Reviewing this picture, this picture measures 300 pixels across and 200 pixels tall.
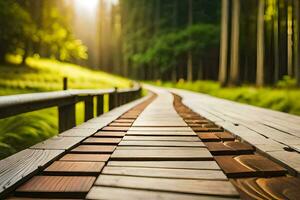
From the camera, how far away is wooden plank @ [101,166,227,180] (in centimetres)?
235

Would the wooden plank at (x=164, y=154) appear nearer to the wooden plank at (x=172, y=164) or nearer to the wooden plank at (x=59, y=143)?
the wooden plank at (x=172, y=164)

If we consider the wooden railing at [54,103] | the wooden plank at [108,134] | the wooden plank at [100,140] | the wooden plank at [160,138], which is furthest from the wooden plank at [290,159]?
the wooden railing at [54,103]

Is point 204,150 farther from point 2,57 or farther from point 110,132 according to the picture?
point 2,57

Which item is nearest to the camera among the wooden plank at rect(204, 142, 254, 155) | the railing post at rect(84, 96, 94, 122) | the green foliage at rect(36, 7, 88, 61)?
the wooden plank at rect(204, 142, 254, 155)

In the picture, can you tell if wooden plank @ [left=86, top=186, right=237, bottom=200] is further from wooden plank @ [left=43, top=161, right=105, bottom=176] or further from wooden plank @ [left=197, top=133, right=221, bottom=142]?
wooden plank @ [left=197, top=133, right=221, bottom=142]

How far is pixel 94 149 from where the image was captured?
3334mm

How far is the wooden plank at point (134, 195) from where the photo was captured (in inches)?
75.8

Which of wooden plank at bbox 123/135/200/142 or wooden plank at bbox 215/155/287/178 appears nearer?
wooden plank at bbox 215/155/287/178

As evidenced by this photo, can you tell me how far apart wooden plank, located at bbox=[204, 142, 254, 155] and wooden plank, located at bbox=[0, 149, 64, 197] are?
4.70ft

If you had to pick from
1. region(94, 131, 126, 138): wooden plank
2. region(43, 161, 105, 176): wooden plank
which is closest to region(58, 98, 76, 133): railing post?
region(94, 131, 126, 138): wooden plank

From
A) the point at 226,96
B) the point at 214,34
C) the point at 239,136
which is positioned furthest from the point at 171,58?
the point at 239,136

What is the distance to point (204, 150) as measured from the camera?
3248mm

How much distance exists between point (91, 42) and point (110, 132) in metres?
104

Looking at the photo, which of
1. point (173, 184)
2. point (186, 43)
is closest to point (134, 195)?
point (173, 184)
